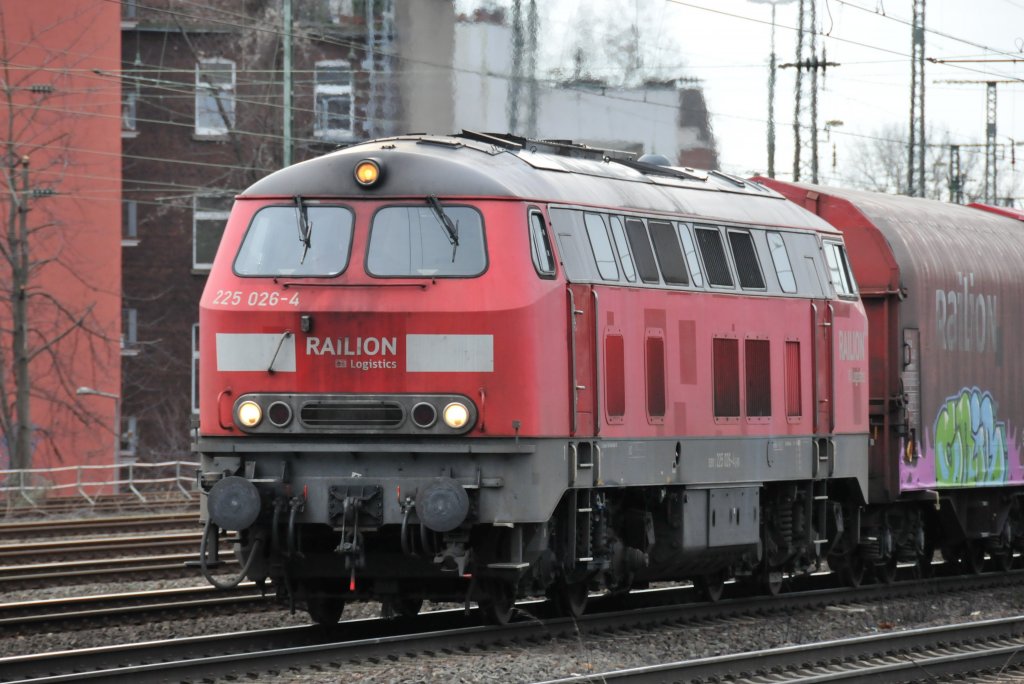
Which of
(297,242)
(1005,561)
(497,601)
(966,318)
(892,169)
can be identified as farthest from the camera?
(892,169)

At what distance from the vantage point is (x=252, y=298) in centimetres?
1277

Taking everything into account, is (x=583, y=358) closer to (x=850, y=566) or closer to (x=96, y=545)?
(x=850, y=566)

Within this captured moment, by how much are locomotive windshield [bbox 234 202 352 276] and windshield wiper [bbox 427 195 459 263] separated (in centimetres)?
66

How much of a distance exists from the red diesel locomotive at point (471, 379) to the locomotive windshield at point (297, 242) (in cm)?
2

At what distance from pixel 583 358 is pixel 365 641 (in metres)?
2.70

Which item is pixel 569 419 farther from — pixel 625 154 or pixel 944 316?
pixel 944 316

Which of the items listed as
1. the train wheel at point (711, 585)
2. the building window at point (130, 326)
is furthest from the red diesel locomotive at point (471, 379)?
the building window at point (130, 326)

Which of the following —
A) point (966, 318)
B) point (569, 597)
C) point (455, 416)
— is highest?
point (966, 318)

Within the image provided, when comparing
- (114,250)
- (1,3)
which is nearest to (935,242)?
(1,3)

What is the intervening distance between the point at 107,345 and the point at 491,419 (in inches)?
→ 920

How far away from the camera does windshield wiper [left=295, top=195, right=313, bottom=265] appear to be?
1291 cm

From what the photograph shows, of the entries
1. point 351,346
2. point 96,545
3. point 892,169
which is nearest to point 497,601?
point 351,346

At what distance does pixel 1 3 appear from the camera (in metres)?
31.6

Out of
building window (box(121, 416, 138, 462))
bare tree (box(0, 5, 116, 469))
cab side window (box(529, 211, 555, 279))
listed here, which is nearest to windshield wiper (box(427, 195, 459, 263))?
cab side window (box(529, 211, 555, 279))
